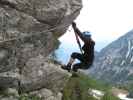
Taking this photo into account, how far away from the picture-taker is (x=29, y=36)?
23625mm

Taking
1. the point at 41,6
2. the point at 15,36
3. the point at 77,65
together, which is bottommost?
the point at 77,65

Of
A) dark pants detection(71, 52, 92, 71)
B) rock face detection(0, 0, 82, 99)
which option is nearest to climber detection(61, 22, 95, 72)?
dark pants detection(71, 52, 92, 71)

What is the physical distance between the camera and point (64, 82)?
28.1 metres

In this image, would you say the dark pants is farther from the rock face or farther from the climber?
the rock face

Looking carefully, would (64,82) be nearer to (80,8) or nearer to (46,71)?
(46,71)

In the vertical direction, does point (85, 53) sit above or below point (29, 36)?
below

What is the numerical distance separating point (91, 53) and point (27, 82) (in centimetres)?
459

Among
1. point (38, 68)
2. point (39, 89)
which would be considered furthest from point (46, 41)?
point (39, 89)

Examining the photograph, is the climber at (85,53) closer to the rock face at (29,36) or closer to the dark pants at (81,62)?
the dark pants at (81,62)

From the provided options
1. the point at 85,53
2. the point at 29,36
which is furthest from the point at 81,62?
the point at 29,36

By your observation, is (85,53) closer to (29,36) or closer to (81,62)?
(81,62)

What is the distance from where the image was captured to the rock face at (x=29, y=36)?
2273cm

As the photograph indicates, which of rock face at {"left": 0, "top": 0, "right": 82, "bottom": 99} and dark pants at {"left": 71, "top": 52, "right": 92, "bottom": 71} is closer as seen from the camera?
rock face at {"left": 0, "top": 0, "right": 82, "bottom": 99}

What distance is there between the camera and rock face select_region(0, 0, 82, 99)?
74.6ft
